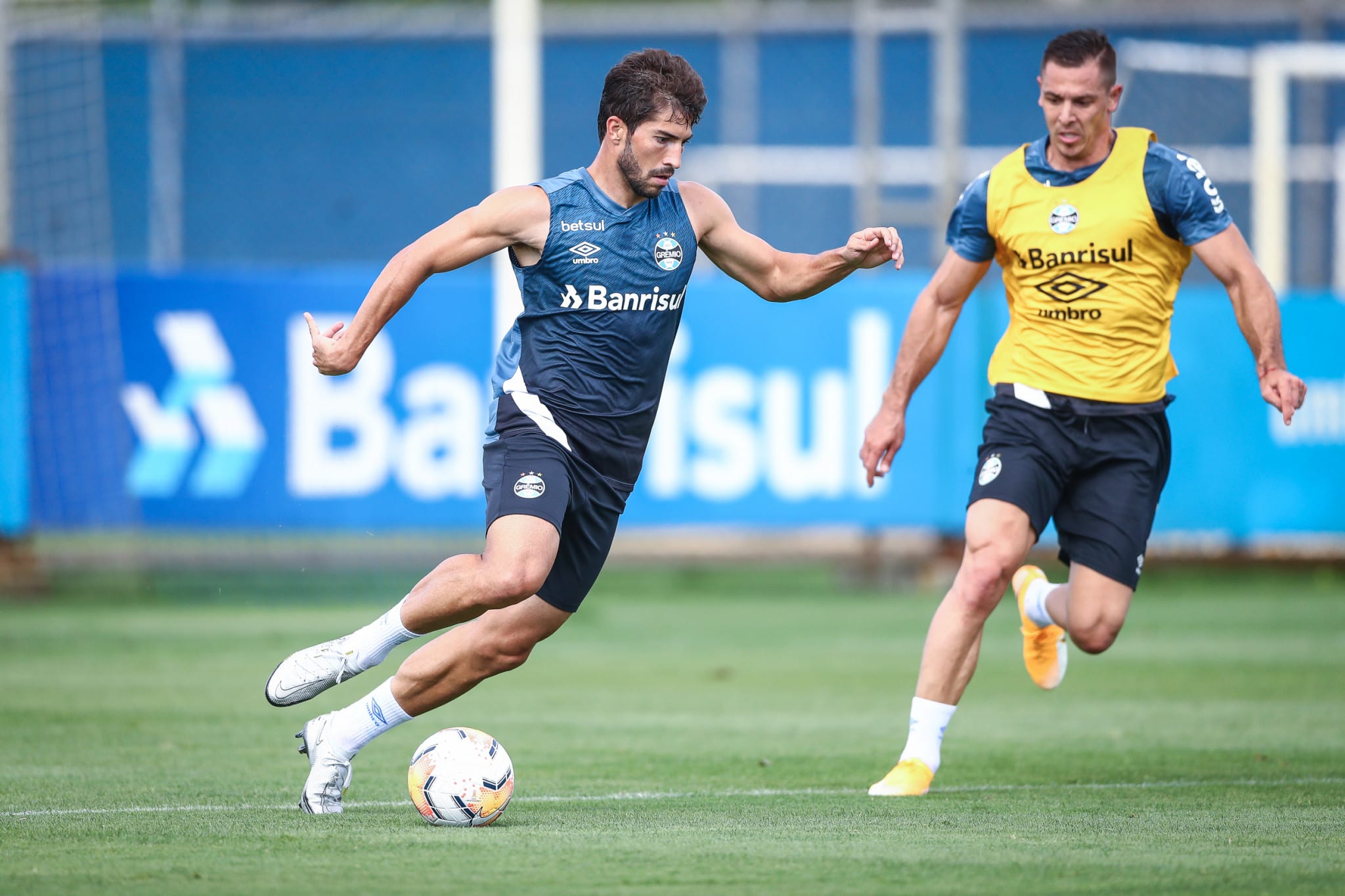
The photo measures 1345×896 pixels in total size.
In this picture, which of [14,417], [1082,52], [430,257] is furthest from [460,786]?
[14,417]

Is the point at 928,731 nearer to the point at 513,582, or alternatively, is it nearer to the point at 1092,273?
the point at 513,582

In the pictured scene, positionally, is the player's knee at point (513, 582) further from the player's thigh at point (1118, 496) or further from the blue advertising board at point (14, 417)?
the blue advertising board at point (14, 417)

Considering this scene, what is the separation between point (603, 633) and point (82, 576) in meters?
5.67

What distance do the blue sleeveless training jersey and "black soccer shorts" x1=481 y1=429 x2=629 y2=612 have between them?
0.05 metres

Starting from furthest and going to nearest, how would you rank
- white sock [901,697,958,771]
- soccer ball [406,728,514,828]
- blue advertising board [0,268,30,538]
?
blue advertising board [0,268,30,538]
white sock [901,697,958,771]
soccer ball [406,728,514,828]

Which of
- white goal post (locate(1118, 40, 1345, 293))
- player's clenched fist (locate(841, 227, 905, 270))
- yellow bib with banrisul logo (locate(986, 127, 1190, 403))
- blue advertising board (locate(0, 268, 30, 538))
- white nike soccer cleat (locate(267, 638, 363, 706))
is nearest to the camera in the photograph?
white nike soccer cleat (locate(267, 638, 363, 706))

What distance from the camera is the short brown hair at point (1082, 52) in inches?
251

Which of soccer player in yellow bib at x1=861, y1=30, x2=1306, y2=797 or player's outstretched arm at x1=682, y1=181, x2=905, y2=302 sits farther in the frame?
soccer player in yellow bib at x1=861, y1=30, x2=1306, y2=797

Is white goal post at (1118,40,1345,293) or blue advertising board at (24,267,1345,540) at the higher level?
white goal post at (1118,40,1345,293)

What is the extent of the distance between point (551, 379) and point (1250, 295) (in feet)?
8.05

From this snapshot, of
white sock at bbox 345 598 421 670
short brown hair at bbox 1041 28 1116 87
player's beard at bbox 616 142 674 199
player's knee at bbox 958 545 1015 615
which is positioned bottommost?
white sock at bbox 345 598 421 670

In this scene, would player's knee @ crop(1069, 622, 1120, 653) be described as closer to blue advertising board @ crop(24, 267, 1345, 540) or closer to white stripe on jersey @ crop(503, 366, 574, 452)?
white stripe on jersey @ crop(503, 366, 574, 452)

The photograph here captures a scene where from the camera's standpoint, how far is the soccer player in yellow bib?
6375 mm

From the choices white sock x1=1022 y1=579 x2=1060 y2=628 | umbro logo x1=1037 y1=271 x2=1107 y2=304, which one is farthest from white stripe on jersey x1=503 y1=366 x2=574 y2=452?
white sock x1=1022 y1=579 x2=1060 y2=628
